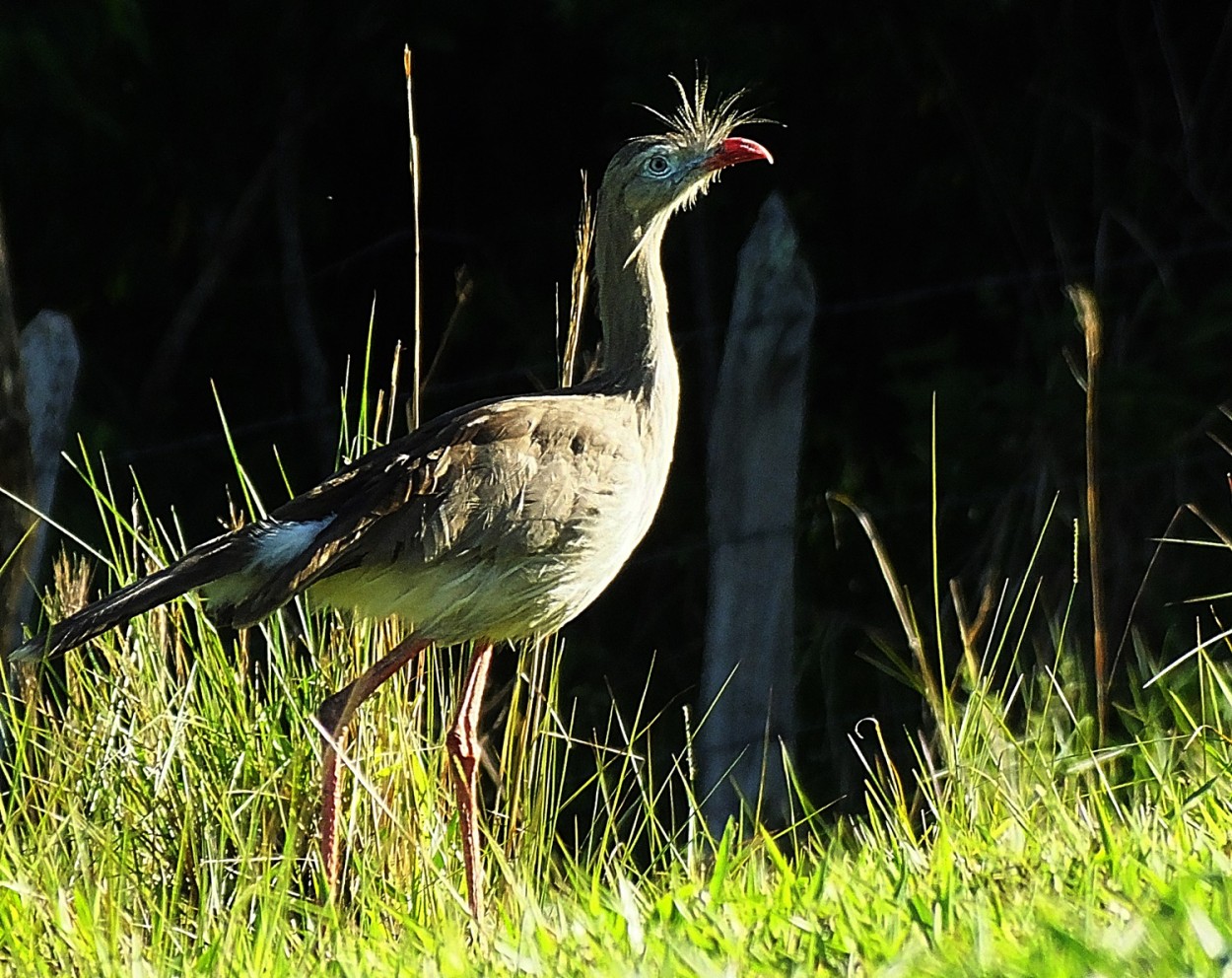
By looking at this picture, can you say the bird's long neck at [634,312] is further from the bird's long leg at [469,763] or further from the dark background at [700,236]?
the dark background at [700,236]

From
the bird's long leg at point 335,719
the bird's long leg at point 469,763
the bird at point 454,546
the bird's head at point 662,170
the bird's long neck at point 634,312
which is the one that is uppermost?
the bird's head at point 662,170

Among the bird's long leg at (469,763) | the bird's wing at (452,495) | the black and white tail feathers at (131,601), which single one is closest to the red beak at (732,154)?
the bird's wing at (452,495)

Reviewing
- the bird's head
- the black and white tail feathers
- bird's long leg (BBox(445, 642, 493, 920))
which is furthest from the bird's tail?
the bird's head

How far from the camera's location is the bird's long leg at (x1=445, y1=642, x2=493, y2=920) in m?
3.78

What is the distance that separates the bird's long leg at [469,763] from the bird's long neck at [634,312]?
0.65 meters

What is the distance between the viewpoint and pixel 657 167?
4.56 meters

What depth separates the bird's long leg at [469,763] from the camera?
378 centimetres

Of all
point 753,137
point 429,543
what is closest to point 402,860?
point 429,543

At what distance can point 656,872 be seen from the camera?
370cm

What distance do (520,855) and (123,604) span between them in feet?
2.78

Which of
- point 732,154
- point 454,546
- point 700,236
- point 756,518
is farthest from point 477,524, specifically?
point 700,236

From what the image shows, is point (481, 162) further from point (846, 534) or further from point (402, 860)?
point (402, 860)

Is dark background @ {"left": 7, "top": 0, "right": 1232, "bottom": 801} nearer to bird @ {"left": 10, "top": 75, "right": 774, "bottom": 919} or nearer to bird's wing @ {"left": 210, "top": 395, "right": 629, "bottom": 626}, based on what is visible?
bird @ {"left": 10, "top": 75, "right": 774, "bottom": 919}

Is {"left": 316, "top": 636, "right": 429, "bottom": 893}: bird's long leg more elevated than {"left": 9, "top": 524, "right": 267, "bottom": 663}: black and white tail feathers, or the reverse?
{"left": 9, "top": 524, "right": 267, "bottom": 663}: black and white tail feathers
